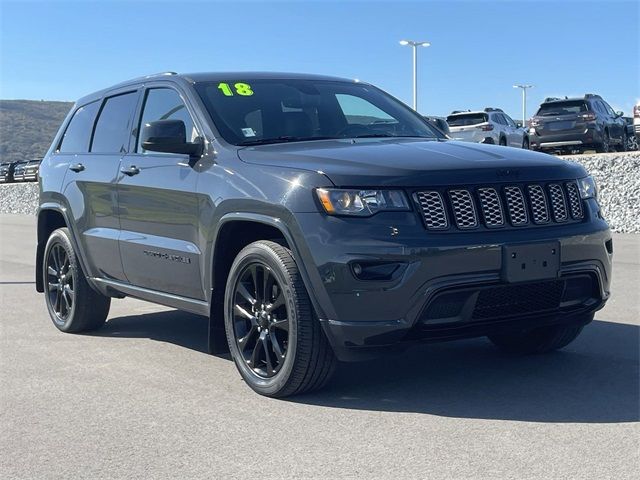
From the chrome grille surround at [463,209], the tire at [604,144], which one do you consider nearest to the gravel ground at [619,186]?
the chrome grille surround at [463,209]

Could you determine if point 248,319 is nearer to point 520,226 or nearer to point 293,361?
point 293,361

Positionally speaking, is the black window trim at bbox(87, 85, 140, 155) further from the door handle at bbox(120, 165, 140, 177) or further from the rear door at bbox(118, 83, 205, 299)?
the door handle at bbox(120, 165, 140, 177)

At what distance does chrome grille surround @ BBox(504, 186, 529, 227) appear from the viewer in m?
5.04

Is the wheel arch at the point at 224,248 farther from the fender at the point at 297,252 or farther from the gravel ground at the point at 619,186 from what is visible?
the gravel ground at the point at 619,186

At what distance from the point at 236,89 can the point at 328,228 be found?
1.86 metres

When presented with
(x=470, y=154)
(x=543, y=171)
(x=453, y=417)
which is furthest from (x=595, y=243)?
(x=453, y=417)

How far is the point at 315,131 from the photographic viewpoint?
6.07 metres

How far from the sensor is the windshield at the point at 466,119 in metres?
30.0

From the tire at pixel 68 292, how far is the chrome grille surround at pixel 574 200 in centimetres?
371

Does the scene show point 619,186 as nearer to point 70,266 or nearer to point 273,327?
point 70,266

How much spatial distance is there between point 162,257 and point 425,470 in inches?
106

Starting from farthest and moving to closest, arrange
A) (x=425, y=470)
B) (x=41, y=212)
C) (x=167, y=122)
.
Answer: (x=41, y=212), (x=167, y=122), (x=425, y=470)

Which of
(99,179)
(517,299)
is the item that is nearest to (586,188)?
(517,299)

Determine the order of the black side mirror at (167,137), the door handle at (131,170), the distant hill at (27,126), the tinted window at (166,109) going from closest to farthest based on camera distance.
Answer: the black side mirror at (167,137)
the tinted window at (166,109)
the door handle at (131,170)
the distant hill at (27,126)
